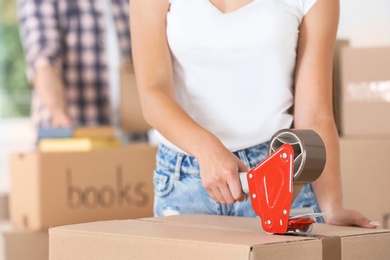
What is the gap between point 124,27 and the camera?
260 centimetres

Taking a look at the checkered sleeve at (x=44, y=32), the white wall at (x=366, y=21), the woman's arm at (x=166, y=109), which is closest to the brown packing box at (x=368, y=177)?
the white wall at (x=366, y=21)

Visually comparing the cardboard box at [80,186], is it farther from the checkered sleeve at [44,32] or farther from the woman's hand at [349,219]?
the woman's hand at [349,219]

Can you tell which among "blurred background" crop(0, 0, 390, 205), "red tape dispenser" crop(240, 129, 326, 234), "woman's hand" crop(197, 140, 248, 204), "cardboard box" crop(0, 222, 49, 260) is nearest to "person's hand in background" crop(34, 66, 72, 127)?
"cardboard box" crop(0, 222, 49, 260)

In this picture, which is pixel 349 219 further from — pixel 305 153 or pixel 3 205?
pixel 3 205

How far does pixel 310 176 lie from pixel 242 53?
33cm

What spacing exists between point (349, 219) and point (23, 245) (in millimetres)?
A: 1274

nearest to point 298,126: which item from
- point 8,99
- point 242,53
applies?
point 242,53

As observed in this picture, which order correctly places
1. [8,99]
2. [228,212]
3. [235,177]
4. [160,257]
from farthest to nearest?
[8,99] < [228,212] < [235,177] < [160,257]

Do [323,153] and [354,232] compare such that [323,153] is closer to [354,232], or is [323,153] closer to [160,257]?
[354,232]

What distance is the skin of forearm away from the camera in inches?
99.1

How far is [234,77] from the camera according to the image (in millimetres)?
1259

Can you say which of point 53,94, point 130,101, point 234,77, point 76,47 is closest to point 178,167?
point 234,77

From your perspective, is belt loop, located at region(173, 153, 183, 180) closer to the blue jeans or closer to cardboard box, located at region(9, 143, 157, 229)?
the blue jeans

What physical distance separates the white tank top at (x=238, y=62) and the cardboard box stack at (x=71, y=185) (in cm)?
93
